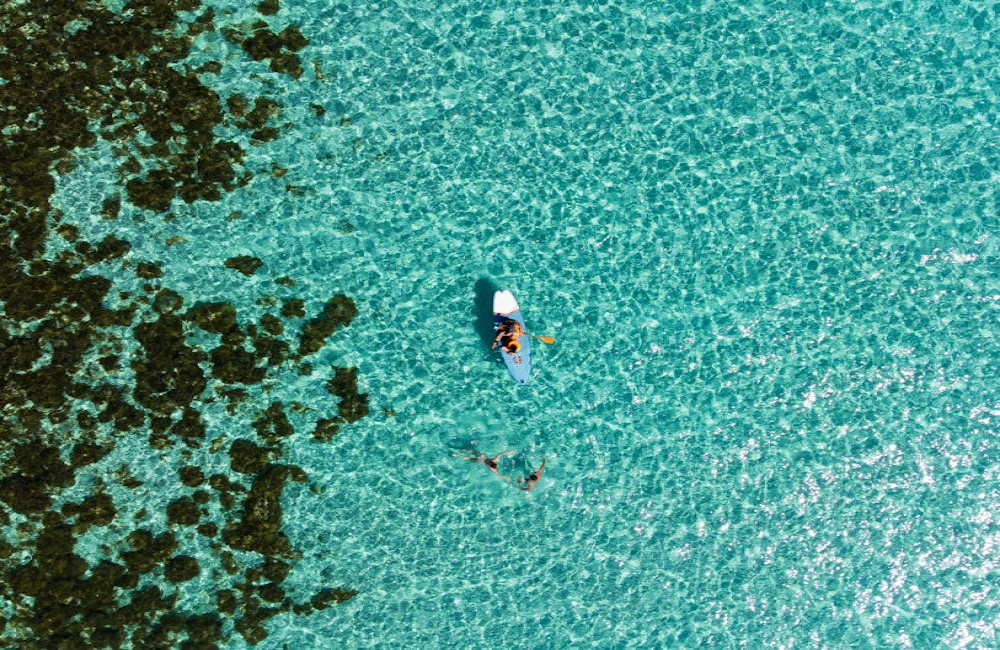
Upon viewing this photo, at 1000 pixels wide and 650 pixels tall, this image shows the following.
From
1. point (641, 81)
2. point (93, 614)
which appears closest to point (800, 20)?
point (641, 81)

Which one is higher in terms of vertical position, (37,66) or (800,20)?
(37,66)

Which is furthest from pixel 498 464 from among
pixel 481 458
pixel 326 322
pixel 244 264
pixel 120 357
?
pixel 120 357

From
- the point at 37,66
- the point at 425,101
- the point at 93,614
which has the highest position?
the point at 37,66

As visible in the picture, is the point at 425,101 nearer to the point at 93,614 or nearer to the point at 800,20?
the point at 800,20

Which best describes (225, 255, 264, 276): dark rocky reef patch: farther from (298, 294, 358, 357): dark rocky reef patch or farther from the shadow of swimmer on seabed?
the shadow of swimmer on seabed

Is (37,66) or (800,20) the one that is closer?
(37,66)

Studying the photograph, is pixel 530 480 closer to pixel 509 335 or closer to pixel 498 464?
pixel 498 464

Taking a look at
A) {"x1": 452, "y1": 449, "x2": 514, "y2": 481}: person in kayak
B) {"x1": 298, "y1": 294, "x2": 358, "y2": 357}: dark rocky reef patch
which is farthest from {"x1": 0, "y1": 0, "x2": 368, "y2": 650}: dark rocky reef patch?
{"x1": 452, "y1": 449, "x2": 514, "y2": 481}: person in kayak
